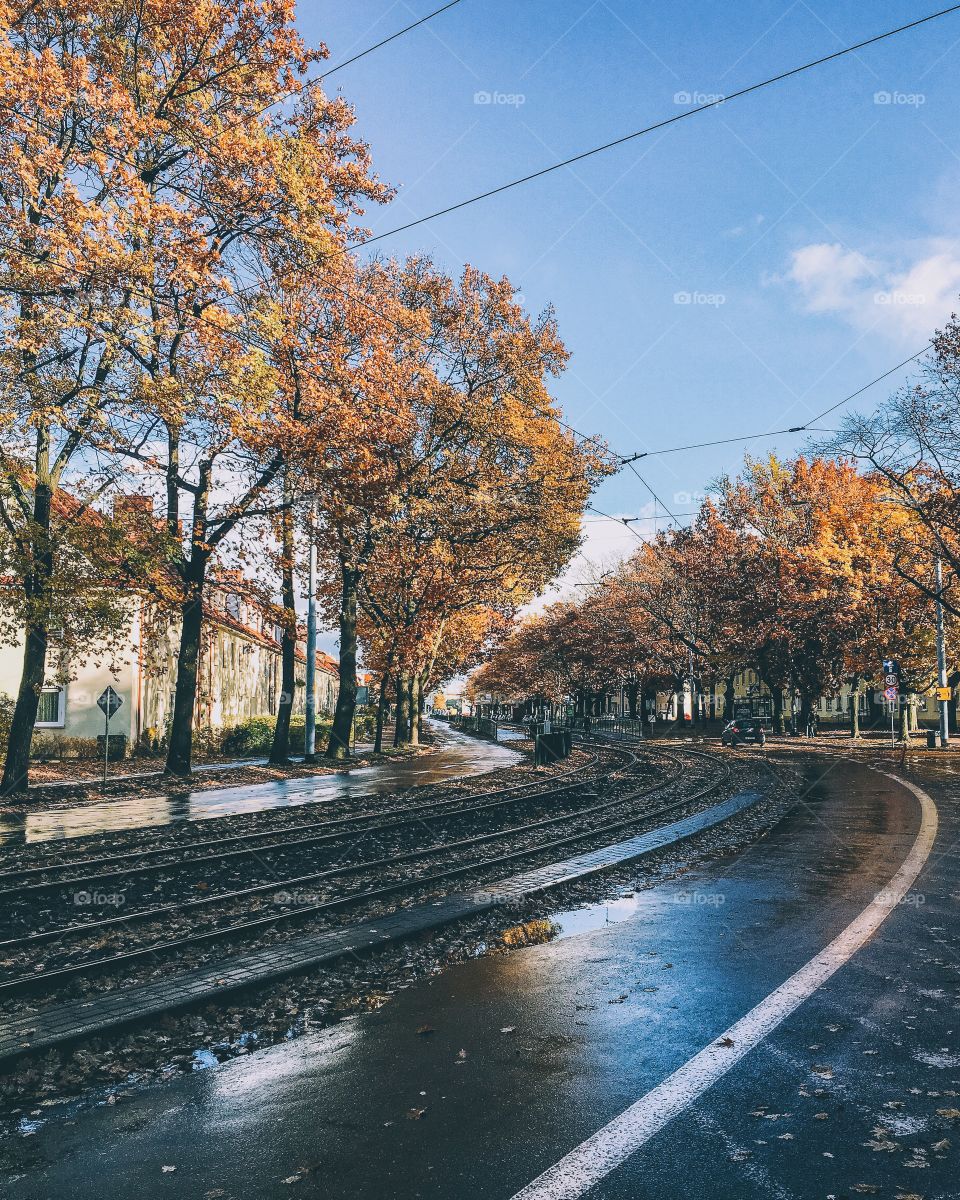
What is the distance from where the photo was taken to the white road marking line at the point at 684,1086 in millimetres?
3619

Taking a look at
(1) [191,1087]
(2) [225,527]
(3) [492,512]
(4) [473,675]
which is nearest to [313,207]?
(2) [225,527]

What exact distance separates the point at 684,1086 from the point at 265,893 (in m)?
6.12

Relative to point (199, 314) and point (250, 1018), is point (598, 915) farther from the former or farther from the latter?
point (199, 314)

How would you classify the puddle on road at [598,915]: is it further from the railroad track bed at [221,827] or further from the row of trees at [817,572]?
the row of trees at [817,572]

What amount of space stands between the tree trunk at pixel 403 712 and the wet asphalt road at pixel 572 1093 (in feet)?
116

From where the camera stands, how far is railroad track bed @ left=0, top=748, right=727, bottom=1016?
23.2 feet

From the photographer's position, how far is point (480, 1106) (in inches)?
169

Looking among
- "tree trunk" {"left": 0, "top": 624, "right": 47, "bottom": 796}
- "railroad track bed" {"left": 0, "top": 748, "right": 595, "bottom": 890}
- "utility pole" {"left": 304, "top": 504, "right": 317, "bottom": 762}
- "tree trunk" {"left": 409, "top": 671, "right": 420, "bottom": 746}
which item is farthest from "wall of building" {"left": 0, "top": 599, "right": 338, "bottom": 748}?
"tree trunk" {"left": 409, "top": 671, "right": 420, "bottom": 746}

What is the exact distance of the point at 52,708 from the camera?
2969 centimetres

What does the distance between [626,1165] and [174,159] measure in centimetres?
2173

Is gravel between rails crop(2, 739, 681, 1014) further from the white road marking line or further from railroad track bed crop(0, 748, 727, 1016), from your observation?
the white road marking line

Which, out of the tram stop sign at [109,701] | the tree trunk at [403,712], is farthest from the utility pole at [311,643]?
the tree trunk at [403,712]

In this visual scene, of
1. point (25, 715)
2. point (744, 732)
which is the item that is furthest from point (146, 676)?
point (744, 732)

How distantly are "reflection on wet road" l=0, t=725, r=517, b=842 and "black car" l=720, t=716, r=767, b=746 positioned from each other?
16.1 meters
